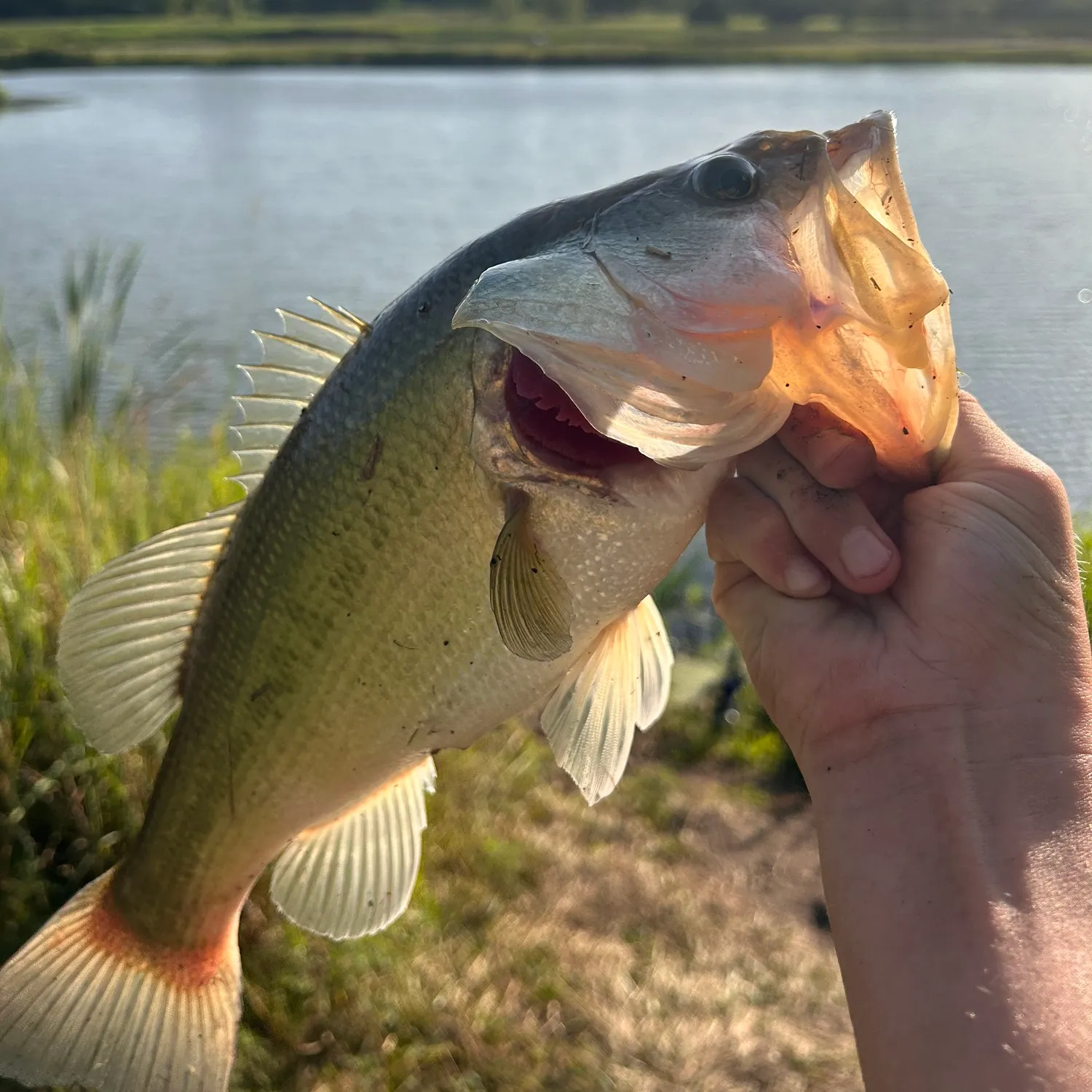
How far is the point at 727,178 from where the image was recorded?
175cm

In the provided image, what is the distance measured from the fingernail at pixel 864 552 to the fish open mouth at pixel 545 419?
0.42 m

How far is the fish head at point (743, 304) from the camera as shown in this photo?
1668mm

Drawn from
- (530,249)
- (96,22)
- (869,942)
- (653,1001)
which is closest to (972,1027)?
(869,942)

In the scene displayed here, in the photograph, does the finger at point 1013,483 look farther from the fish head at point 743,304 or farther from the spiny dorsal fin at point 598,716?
the spiny dorsal fin at point 598,716

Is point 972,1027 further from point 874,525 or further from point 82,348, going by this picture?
point 82,348

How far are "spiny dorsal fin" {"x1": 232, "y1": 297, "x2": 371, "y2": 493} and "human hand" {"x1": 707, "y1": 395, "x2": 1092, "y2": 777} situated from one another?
0.85m

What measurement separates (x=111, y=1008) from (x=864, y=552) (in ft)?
5.78

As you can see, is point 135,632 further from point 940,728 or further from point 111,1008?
point 940,728

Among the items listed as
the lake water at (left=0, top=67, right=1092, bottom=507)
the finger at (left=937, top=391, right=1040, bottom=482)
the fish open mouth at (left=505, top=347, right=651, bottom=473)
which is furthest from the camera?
the lake water at (left=0, top=67, right=1092, bottom=507)

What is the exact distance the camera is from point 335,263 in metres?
12.0

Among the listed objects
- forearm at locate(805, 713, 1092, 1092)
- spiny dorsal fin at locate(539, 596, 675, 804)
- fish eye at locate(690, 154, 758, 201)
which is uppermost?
fish eye at locate(690, 154, 758, 201)

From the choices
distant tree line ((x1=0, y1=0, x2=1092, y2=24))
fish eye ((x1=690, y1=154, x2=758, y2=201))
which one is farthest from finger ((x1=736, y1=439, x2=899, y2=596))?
distant tree line ((x1=0, y1=0, x2=1092, y2=24))

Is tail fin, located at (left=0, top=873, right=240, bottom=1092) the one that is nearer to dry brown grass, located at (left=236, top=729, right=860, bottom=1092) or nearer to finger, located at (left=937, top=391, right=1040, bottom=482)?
dry brown grass, located at (left=236, top=729, right=860, bottom=1092)

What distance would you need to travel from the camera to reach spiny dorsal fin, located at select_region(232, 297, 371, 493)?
86.3 inches
